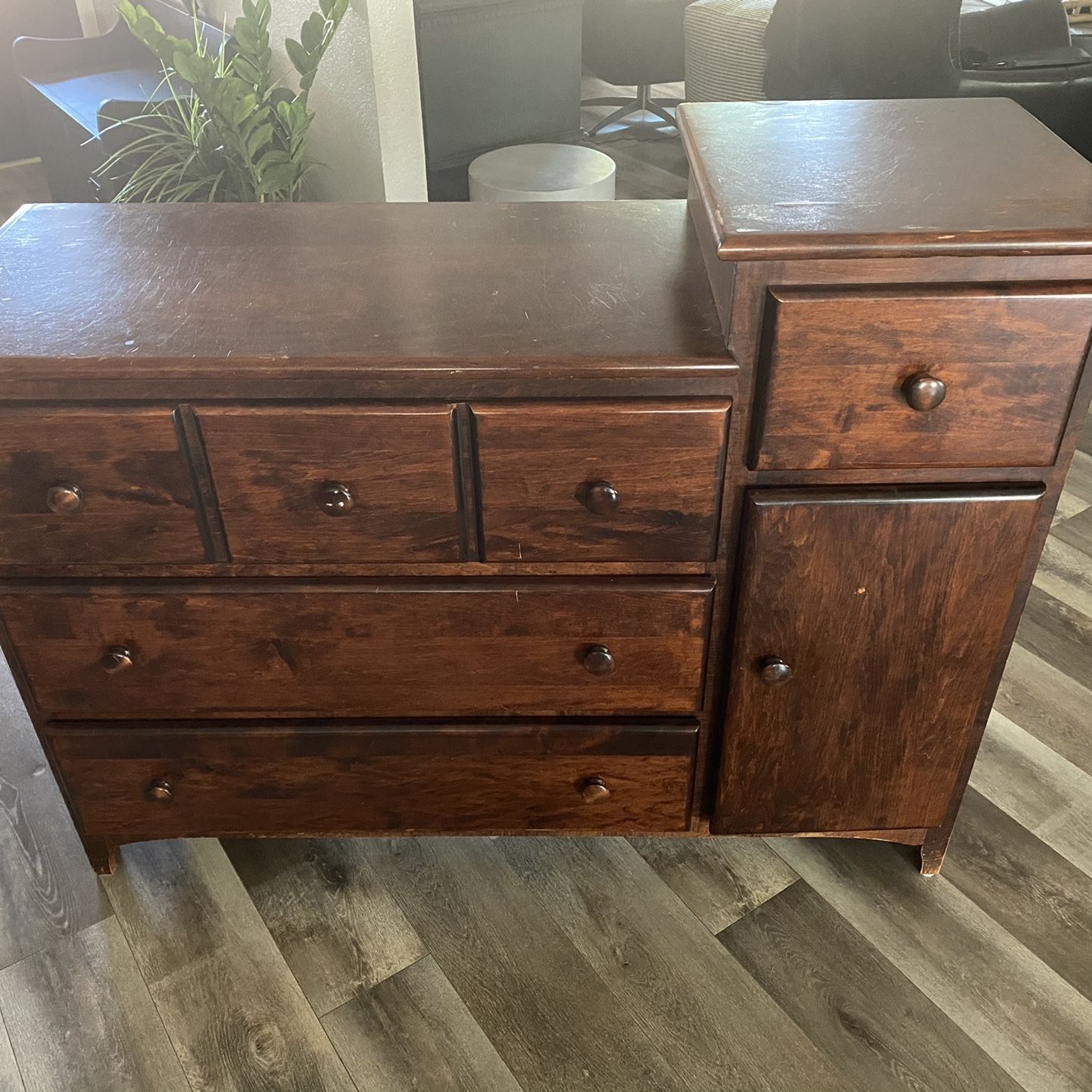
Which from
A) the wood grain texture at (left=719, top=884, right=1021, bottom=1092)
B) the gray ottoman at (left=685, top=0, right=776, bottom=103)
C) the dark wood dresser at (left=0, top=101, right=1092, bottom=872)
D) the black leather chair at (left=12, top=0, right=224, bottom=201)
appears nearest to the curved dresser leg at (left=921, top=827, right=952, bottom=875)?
the dark wood dresser at (left=0, top=101, right=1092, bottom=872)

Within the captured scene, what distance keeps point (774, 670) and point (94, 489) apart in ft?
2.44

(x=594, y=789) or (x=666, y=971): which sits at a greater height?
(x=594, y=789)

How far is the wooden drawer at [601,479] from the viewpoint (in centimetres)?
97

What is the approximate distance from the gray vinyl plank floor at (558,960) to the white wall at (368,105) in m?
1.34

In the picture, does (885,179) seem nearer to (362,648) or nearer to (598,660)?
(598,660)

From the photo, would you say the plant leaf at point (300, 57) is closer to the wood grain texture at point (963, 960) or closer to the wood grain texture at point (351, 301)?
the wood grain texture at point (351, 301)

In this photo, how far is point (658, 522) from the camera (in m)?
1.04

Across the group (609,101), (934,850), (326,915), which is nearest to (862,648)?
(934,850)

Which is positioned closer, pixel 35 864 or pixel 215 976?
pixel 215 976

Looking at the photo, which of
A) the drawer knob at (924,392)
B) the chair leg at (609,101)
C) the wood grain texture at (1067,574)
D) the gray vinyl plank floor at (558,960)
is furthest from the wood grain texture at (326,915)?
the chair leg at (609,101)

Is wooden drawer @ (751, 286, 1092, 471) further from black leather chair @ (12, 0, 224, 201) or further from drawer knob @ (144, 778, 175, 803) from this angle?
black leather chair @ (12, 0, 224, 201)

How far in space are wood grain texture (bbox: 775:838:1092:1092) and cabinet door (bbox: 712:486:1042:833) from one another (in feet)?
0.38

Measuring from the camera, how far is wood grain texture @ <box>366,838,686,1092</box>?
119 cm

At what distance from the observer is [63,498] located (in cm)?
100
